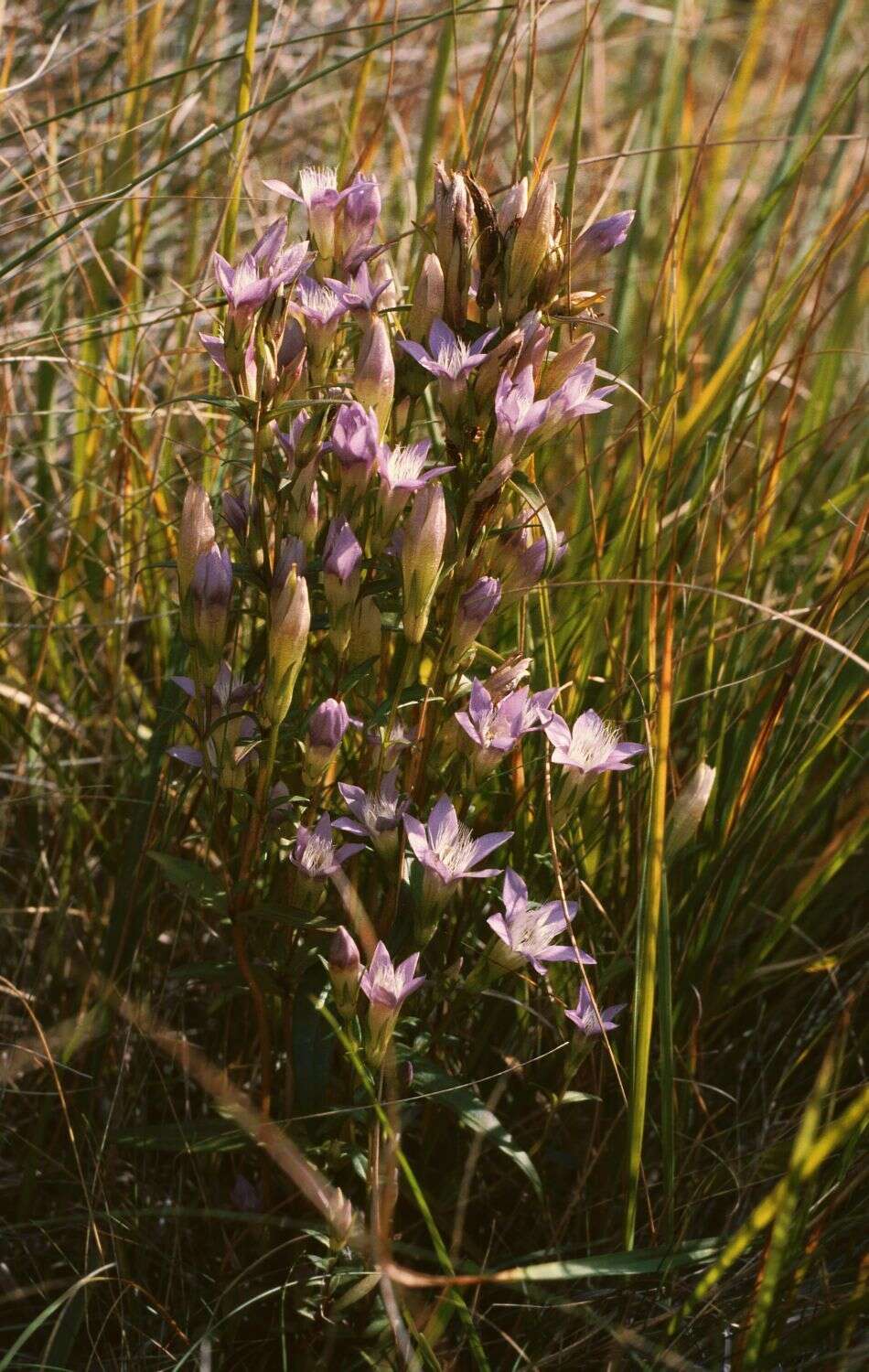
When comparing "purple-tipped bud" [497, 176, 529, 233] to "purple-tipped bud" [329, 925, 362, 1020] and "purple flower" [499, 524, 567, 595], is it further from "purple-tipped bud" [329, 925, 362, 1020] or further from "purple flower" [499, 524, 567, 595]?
"purple-tipped bud" [329, 925, 362, 1020]

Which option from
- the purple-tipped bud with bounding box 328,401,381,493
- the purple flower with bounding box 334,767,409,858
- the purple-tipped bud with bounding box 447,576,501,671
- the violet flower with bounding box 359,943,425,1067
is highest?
the purple-tipped bud with bounding box 328,401,381,493

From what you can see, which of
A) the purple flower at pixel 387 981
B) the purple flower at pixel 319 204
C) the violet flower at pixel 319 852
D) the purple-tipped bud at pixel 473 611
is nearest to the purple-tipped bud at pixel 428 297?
the purple flower at pixel 319 204

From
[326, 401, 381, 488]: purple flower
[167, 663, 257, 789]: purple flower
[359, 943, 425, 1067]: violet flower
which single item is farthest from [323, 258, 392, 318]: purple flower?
[359, 943, 425, 1067]: violet flower

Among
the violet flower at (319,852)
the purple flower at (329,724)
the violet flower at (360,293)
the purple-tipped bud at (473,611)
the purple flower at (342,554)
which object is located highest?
the violet flower at (360,293)

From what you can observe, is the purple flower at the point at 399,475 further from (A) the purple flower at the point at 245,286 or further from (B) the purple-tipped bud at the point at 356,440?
(A) the purple flower at the point at 245,286

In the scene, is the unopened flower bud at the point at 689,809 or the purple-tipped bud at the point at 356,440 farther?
the unopened flower bud at the point at 689,809

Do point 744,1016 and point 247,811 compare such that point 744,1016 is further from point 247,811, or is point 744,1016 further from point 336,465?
point 336,465

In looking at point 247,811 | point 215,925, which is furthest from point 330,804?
point 215,925
